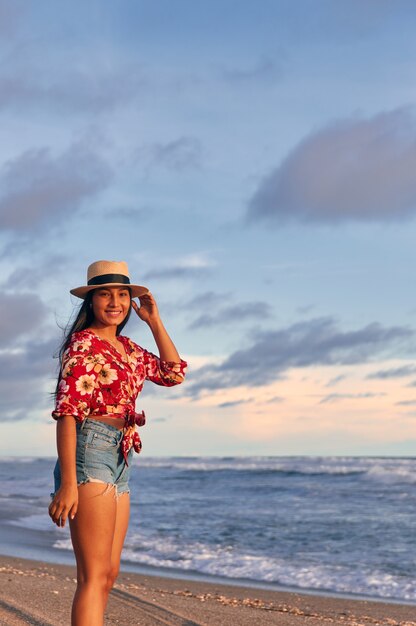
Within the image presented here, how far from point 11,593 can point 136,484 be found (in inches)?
951

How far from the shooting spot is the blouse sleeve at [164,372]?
4293mm

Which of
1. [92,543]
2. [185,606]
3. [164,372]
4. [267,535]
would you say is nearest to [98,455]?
[92,543]

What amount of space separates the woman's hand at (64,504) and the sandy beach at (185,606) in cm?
252

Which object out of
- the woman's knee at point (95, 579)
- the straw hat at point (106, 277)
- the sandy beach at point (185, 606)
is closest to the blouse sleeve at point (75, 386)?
the straw hat at point (106, 277)

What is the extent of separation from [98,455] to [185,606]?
411 centimetres

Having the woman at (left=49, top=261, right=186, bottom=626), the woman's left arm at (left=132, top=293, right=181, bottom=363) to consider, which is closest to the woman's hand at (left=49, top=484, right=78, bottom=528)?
the woman at (left=49, top=261, right=186, bottom=626)

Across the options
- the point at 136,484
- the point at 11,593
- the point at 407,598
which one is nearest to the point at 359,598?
the point at 407,598

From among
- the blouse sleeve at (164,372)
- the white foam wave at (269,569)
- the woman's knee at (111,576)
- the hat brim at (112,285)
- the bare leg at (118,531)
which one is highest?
the hat brim at (112,285)

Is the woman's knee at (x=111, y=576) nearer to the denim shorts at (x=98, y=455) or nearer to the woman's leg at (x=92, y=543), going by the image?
the woman's leg at (x=92, y=543)

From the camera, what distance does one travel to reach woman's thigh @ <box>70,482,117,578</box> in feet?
12.0

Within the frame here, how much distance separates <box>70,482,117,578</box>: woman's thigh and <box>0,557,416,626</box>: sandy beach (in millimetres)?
2293

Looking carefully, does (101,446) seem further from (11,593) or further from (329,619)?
(329,619)

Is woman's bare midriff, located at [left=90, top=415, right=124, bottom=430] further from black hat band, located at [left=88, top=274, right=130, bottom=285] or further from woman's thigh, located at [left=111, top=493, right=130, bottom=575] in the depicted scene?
black hat band, located at [left=88, top=274, right=130, bottom=285]

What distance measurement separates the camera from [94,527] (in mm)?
3682
